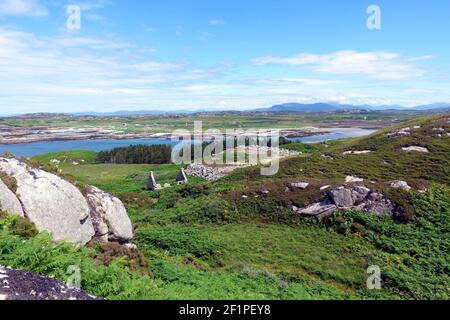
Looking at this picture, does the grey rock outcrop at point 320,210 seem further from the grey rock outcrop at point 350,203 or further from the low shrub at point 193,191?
the low shrub at point 193,191

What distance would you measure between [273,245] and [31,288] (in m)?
17.6

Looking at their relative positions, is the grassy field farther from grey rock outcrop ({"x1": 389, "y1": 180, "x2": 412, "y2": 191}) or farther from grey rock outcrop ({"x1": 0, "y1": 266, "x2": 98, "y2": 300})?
grey rock outcrop ({"x1": 0, "y1": 266, "x2": 98, "y2": 300})

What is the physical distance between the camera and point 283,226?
2866 centimetres

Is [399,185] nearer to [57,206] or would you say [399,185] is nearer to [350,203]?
[350,203]

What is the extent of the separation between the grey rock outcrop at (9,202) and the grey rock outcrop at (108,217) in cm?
404

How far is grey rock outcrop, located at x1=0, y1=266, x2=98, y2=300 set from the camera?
28.9 ft

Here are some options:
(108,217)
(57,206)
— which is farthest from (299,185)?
(57,206)

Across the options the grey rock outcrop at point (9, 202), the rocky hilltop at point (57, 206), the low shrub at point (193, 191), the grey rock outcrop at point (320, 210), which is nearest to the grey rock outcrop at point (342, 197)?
the grey rock outcrop at point (320, 210)

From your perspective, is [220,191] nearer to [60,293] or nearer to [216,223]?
[216,223]

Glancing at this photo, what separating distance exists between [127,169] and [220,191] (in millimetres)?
42413

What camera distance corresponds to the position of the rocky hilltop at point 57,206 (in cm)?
1653

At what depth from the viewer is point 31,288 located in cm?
912

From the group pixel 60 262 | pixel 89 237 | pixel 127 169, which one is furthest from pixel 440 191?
pixel 127 169

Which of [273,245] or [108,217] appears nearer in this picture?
[108,217]
